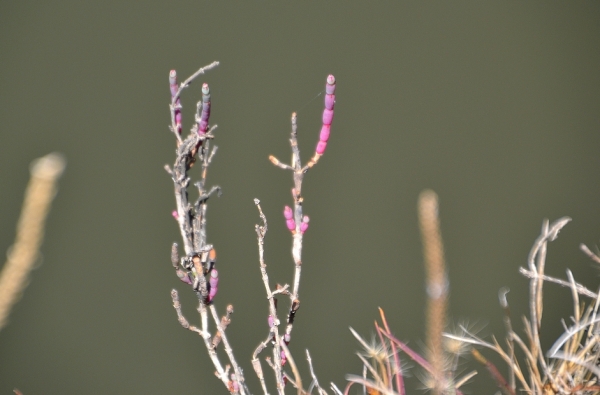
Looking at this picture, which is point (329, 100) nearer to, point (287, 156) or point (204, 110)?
point (204, 110)

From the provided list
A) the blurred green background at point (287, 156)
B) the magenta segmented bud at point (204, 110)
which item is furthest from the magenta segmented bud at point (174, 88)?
the blurred green background at point (287, 156)

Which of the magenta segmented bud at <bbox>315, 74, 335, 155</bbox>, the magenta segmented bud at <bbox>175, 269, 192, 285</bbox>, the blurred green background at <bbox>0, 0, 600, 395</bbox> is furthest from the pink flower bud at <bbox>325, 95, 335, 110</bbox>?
the blurred green background at <bbox>0, 0, 600, 395</bbox>

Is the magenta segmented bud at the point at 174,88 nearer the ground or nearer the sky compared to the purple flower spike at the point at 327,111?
nearer the sky

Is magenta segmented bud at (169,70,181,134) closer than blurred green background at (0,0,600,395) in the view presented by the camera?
Yes

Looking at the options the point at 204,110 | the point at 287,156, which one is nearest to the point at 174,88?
the point at 204,110

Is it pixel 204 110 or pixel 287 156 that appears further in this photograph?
pixel 287 156

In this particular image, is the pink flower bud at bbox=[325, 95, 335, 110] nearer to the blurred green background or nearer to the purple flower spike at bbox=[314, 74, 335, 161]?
the purple flower spike at bbox=[314, 74, 335, 161]

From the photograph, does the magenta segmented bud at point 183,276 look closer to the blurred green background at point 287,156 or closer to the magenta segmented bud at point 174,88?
the magenta segmented bud at point 174,88

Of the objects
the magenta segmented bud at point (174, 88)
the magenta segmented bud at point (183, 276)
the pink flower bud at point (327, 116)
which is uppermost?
the magenta segmented bud at point (174, 88)

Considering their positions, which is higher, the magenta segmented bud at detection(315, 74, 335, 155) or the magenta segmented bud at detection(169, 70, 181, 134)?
the magenta segmented bud at detection(169, 70, 181, 134)
